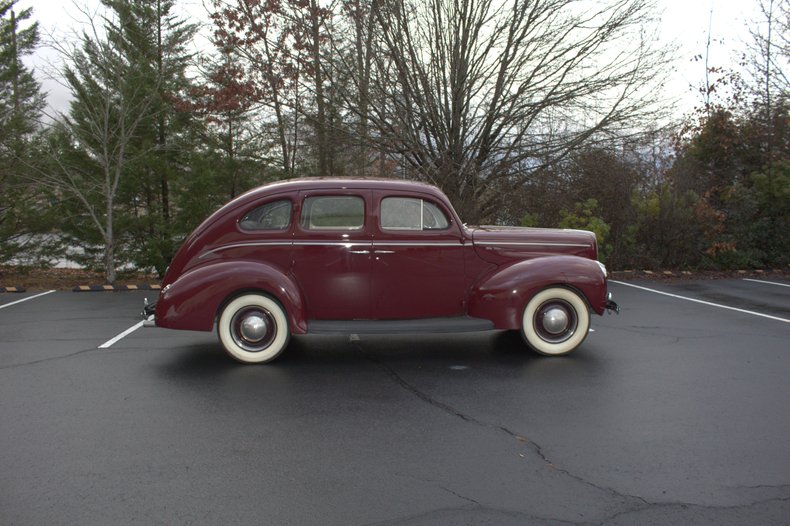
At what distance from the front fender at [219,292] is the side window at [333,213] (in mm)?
672

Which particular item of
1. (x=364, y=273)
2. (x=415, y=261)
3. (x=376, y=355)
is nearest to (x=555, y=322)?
(x=415, y=261)

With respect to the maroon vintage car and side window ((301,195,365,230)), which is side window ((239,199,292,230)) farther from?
side window ((301,195,365,230))

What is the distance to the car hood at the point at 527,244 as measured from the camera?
6293 mm

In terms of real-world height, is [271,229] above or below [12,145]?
below

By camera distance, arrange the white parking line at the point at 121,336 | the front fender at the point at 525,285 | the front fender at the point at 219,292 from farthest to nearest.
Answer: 1. the white parking line at the point at 121,336
2. the front fender at the point at 525,285
3. the front fender at the point at 219,292

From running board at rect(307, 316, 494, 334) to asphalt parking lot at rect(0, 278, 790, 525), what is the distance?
38cm

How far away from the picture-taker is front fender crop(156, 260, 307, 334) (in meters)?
5.81

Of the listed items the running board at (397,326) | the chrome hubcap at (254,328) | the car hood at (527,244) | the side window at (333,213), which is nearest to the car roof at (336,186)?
the side window at (333,213)

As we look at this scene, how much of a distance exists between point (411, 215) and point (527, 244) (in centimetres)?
131

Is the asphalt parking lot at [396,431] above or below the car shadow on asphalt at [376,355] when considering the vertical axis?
below

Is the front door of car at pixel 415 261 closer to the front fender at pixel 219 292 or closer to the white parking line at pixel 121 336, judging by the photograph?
the front fender at pixel 219 292

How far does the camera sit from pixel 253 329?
234 inches

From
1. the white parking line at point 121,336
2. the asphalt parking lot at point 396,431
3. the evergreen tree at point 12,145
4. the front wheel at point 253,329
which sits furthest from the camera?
the evergreen tree at point 12,145

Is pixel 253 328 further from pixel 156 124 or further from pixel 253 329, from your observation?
pixel 156 124
